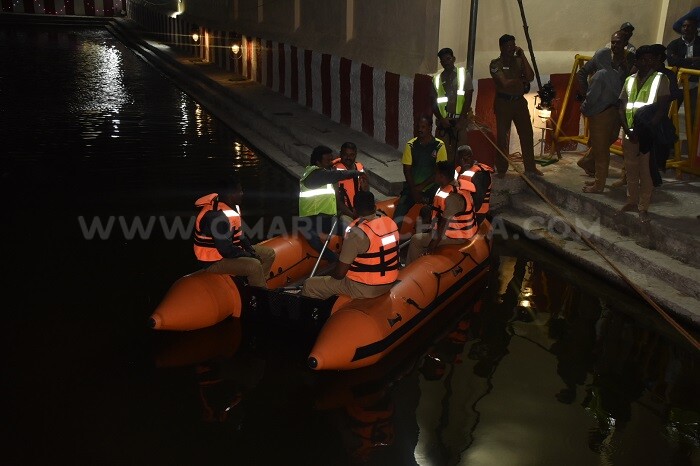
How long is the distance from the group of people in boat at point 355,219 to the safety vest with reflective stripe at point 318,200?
0.03ft

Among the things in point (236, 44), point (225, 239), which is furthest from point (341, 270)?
point (236, 44)

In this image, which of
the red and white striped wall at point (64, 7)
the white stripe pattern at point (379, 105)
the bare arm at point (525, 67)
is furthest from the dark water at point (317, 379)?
the red and white striped wall at point (64, 7)

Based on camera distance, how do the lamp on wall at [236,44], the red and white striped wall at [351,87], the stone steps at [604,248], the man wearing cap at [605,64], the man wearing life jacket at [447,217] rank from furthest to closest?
the lamp on wall at [236,44] → the red and white striped wall at [351,87] → the man wearing cap at [605,64] → the man wearing life jacket at [447,217] → the stone steps at [604,248]

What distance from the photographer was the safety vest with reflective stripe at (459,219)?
744 cm

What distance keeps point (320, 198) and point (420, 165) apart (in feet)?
5.36

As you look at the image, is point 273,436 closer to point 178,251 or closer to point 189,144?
point 178,251

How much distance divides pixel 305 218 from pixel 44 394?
3161mm

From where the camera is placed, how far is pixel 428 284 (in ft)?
22.4

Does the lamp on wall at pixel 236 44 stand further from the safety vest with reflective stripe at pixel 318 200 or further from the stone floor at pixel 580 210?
the safety vest with reflective stripe at pixel 318 200

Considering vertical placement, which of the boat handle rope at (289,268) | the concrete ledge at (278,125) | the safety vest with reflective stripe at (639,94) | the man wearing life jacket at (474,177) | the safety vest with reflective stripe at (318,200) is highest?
the safety vest with reflective stripe at (639,94)

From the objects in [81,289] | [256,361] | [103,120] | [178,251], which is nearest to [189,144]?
[103,120]

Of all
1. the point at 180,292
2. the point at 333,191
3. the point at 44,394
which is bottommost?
the point at 44,394

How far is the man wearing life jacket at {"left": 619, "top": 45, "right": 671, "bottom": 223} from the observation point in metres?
8.07

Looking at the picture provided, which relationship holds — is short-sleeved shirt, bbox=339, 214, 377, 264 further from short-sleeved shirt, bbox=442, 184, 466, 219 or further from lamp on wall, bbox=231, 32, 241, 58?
lamp on wall, bbox=231, 32, 241, 58
